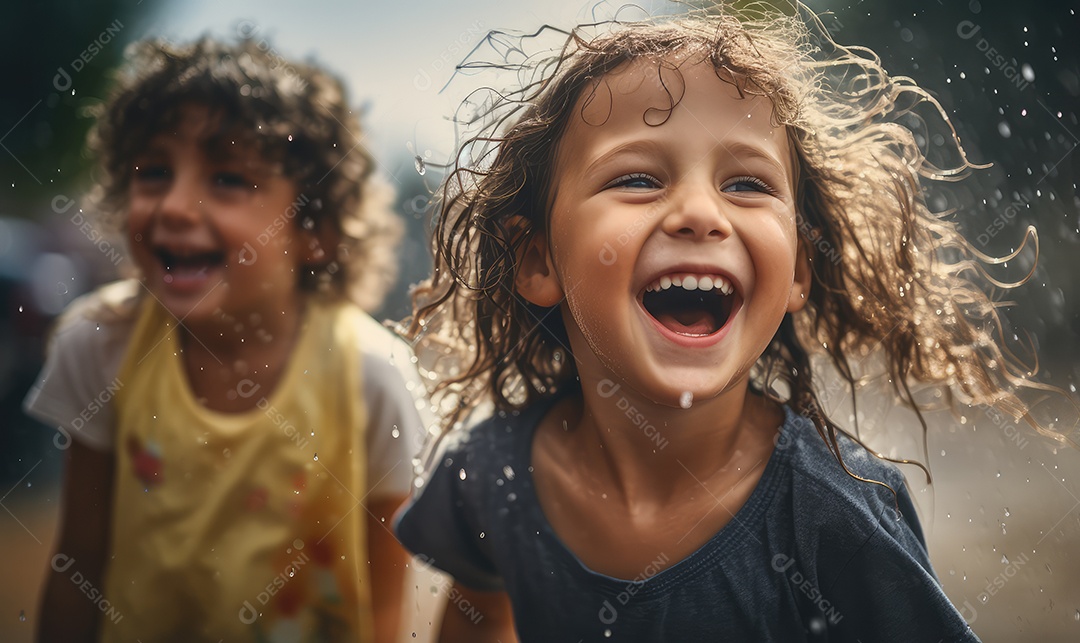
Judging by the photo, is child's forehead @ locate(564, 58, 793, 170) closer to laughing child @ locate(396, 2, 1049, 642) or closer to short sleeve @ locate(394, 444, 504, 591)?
laughing child @ locate(396, 2, 1049, 642)

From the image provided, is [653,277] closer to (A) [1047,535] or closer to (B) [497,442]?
(B) [497,442]

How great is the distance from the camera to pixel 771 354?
92 cm

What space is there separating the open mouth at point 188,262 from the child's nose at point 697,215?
569 mm

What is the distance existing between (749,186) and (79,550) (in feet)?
3.09

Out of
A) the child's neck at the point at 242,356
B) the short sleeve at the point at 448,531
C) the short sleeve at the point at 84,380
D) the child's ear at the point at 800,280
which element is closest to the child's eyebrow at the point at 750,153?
the child's ear at the point at 800,280

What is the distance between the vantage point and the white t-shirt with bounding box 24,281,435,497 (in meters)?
1.03

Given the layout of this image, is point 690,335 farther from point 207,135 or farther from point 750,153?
point 207,135

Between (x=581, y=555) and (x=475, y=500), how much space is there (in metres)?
0.14

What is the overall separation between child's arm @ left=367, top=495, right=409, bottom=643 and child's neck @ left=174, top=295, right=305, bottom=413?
20cm

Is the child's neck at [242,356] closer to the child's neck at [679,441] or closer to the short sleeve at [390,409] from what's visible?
the short sleeve at [390,409]

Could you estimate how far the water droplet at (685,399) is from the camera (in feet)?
2.30

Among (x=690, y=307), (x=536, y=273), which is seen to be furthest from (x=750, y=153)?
(x=536, y=273)

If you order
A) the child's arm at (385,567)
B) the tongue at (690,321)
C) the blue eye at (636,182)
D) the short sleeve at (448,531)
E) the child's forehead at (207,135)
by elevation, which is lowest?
the child's arm at (385,567)

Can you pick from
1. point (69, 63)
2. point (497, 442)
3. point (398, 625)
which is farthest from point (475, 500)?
point (69, 63)
